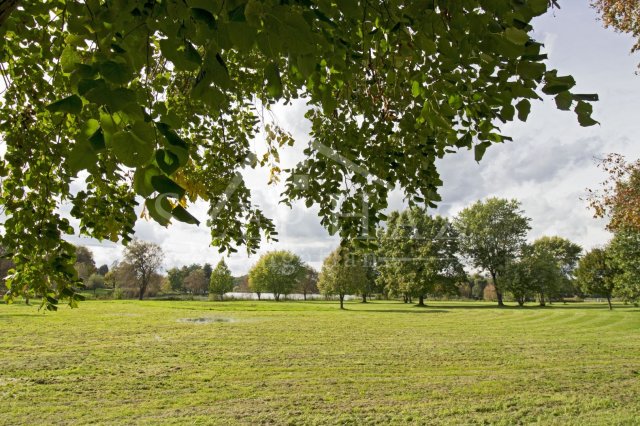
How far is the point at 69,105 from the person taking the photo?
101cm

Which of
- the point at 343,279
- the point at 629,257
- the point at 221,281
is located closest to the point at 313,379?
the point at 629,257

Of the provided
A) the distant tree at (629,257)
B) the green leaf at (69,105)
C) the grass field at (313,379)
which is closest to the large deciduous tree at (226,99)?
the green leaf at (69,105)

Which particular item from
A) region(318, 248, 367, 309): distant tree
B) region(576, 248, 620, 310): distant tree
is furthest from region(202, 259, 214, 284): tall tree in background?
region(576, 248, 620, 310): distant tree

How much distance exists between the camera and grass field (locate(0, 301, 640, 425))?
7.65m

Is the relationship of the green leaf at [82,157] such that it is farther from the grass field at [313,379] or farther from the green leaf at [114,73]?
the grass field at [313,379]

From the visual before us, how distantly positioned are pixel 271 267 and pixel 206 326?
1712 inches

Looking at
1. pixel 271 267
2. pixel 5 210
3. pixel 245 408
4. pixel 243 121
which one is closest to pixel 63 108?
pixel 5 210

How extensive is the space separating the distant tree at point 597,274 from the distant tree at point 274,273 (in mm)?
39496

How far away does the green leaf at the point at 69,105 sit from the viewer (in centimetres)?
99

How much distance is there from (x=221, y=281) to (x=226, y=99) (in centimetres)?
6627

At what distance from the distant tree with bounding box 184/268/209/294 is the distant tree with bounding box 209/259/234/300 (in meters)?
24.8

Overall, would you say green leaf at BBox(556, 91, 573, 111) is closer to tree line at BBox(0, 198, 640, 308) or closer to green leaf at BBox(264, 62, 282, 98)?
green leaf at BBox(264, 62, 282, 98)

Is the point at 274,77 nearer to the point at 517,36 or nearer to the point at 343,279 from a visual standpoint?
the point at 517,36

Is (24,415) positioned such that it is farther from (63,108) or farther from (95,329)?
(95,329)
